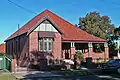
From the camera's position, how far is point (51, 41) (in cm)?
3397

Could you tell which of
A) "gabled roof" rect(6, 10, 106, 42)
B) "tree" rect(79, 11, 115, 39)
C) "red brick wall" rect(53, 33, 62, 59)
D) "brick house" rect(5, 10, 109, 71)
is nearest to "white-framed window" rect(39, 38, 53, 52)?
"brick house" rect(5, 10, 109, 71)

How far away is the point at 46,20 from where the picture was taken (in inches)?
1324

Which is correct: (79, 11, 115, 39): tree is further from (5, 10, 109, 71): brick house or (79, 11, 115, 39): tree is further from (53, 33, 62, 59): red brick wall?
(53, 33, 62, 59): red brick wall

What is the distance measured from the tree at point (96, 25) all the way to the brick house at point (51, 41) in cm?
1687

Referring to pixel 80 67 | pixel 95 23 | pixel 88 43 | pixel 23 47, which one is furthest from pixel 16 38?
pixel 95 23

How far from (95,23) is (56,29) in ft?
88.9

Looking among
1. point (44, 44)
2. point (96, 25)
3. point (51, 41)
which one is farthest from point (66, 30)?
point (96, 25)

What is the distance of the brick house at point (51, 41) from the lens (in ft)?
→ 109

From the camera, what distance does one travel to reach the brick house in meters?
33.2

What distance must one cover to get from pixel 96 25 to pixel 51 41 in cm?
2707

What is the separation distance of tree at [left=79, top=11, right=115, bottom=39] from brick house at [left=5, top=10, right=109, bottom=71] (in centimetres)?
1687

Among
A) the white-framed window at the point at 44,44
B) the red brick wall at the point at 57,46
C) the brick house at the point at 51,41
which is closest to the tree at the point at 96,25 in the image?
the brick house at the point at 51,41

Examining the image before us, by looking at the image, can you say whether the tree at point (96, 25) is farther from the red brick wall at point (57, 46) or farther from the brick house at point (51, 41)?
the red brick wall at point (57, 46)

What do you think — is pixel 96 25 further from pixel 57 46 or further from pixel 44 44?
pixel 44 44
